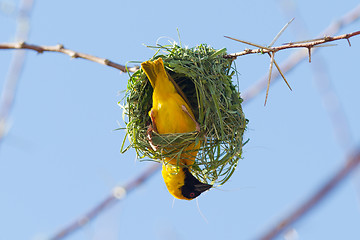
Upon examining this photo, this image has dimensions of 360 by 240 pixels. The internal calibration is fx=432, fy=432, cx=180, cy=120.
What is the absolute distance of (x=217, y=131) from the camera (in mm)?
3100

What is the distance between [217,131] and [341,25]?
1.10 metres

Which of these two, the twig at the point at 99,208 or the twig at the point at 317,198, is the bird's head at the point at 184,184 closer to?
the twig at the point at 99,208

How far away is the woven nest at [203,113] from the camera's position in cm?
304

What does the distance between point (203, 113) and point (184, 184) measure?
0.58 m

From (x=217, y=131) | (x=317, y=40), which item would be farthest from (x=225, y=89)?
(x=317, y=40)

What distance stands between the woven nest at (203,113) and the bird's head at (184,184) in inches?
3.4

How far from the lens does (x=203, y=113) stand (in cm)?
307

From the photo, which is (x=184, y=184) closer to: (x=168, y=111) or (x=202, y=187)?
(x=202, y=187)

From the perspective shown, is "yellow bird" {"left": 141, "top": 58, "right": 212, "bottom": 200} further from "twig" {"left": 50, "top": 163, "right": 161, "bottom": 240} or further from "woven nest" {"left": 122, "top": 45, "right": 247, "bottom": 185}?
"twig" {"left": 50, "top": 163, "right": 161, "bottom": 240}

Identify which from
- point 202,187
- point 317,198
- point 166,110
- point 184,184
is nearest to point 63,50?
point 166,110

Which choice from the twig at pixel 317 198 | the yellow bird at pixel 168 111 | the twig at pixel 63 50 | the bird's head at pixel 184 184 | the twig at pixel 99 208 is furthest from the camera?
the bird's head at pixel 184 184

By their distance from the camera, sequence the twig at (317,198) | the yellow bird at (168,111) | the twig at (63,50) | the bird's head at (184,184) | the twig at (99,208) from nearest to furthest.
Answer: the twig at (317,198) → the twig at (99,208) → the twig at (63,50) → the yellow bird at (168,111) → the bird's head at (184,184)

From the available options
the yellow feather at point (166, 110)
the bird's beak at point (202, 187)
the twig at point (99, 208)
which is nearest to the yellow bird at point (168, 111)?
the yellow feather at point (166, 110)

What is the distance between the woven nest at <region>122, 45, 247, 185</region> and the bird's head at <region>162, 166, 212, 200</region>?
0.28 feet
